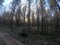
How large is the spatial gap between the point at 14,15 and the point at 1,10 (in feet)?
33.7

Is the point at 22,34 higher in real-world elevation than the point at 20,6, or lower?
lower

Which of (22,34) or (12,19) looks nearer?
(22,34)

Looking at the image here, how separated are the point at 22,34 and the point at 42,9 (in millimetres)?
12343

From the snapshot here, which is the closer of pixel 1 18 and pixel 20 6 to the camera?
pixel 20 6

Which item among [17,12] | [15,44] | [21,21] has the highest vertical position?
[17,12]

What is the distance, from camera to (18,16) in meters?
47.9

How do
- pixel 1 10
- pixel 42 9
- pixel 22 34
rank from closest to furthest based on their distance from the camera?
pixel 22 34 < pixel 42 9 < pixel 1 10

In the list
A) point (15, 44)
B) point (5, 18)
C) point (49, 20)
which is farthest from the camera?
point (5, 18)

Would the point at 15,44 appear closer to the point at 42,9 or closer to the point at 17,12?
the point at 42,9

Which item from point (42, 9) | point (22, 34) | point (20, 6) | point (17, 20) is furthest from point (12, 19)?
point (22, 34)

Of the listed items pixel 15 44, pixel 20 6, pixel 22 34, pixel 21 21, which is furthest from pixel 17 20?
pixel 15 44

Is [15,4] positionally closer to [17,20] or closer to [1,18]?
[17,20]

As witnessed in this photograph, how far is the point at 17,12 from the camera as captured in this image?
46.4 metres

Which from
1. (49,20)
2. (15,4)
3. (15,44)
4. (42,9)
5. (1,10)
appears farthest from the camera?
(1,10)
